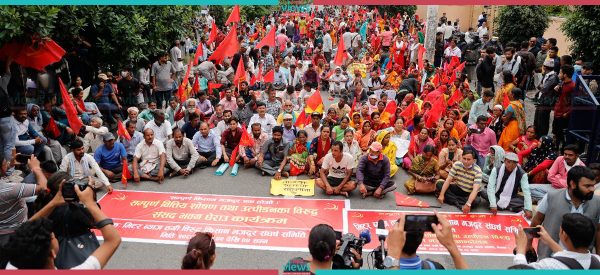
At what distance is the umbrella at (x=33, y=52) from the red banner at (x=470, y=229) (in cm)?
552

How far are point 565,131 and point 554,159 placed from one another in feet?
5.69

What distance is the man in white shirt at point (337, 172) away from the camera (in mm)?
8062

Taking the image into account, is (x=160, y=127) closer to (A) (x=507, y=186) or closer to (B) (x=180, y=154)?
(B) (x=180, y=154)

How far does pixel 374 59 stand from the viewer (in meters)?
18.5

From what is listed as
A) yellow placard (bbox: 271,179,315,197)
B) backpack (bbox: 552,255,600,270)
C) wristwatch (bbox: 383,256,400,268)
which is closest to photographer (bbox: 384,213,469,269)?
wristwatch (bbox: 383,256,400,268)

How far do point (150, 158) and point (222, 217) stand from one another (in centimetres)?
201

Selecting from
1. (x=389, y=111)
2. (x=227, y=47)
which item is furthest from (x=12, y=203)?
(x=227, y=47)

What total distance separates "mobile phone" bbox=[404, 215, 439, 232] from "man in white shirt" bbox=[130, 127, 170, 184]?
5.82 metres

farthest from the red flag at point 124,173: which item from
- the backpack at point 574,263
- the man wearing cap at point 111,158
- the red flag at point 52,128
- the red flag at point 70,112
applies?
the backpack at point 574,263

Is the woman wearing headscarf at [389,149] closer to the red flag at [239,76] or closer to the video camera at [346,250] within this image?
the video camera at [346,250]

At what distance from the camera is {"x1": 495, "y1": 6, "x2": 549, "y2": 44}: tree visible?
1602cm

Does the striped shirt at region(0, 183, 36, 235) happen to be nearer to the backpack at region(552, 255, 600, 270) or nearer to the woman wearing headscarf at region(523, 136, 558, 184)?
the backpack at region(552, 255, 600, 270)

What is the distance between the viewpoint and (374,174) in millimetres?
8031

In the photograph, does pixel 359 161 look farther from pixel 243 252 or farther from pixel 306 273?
pixel 306 273
